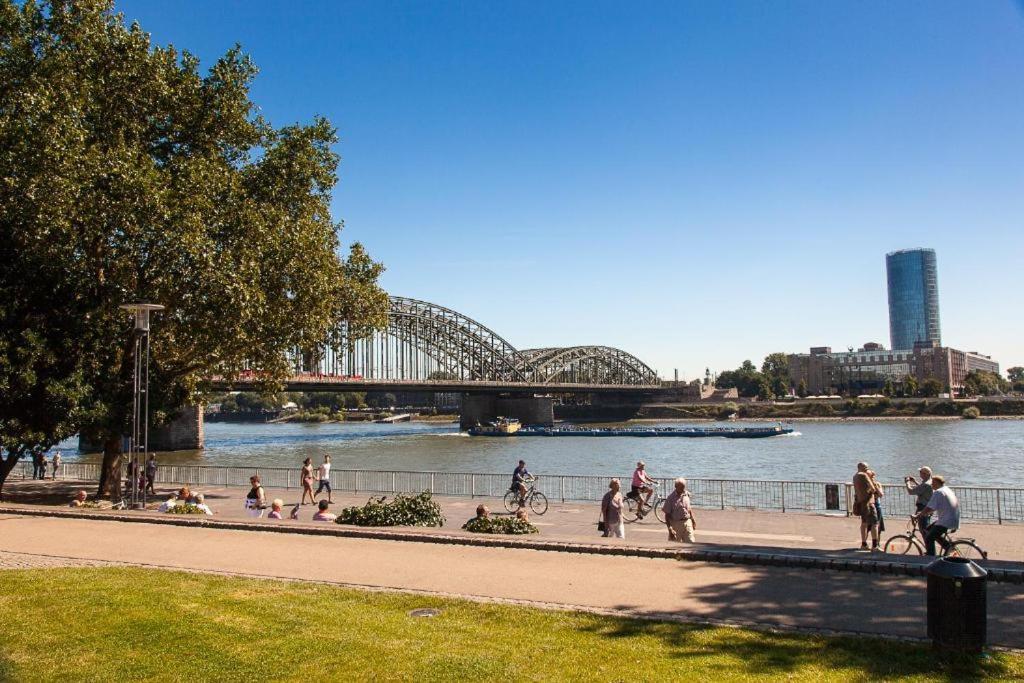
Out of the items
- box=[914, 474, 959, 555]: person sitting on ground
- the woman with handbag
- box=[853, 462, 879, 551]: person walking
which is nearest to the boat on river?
the woman with handbag

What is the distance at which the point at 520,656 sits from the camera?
7.82 metres

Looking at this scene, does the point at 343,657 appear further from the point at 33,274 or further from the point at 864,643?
the point at 33,274

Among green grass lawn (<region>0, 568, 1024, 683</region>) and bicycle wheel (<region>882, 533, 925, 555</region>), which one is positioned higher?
green grass lawn (<region>0, 568, 1024, 683</region>)

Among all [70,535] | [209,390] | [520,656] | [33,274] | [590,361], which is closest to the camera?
[520,656]

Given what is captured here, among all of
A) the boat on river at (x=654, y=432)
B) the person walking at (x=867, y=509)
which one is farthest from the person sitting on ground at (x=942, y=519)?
the boat on river at (x=654, y=432)

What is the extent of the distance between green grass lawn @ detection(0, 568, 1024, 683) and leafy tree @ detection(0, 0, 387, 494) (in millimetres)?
14479

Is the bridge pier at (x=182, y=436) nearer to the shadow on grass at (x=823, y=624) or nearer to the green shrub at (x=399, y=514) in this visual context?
the green shrub at (x=399, y=514)

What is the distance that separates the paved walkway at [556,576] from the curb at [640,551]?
200 millimetres

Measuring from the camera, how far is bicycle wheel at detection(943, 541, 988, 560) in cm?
1238

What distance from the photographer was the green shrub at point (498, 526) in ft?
51.9

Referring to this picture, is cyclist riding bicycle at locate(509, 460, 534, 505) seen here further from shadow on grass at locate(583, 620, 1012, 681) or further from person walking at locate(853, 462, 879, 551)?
shadow on grass at locate(583, 620, 1012, 681)

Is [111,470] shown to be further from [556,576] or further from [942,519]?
[942,519]

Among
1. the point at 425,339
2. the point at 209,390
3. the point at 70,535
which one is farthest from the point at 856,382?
the point at 70,535

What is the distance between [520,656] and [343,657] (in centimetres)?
181
